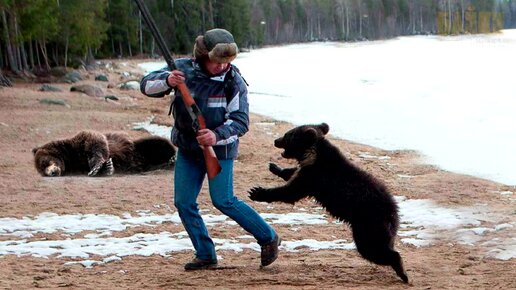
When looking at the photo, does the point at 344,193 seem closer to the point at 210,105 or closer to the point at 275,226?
the point at 210,105

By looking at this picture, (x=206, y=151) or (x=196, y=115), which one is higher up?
(x=196, y=115)

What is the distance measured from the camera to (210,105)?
6953 mm

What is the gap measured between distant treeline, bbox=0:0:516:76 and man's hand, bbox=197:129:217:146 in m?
28.9

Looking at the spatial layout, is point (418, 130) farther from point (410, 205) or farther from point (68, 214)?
point (68, 214)

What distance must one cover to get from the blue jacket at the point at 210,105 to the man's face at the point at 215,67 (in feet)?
0.15

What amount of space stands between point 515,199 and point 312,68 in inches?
2065

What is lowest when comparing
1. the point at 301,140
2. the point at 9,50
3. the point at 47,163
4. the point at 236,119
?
the point at 47,163

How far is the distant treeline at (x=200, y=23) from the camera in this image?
48.5 meters

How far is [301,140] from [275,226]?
7.28 feet

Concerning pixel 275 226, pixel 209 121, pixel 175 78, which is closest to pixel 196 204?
pixel 209 121

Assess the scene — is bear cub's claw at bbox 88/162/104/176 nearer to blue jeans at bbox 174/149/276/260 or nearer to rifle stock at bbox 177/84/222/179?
blue jeans at bbox 174/149/276/260

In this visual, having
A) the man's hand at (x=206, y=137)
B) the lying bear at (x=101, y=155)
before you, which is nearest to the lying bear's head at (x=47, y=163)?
the lying bear at (x=101, y=155)

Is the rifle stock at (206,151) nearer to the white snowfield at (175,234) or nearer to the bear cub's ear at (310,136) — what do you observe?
the bear cub's ear at (310,136)

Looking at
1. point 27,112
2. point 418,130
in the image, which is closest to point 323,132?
point 418,130
